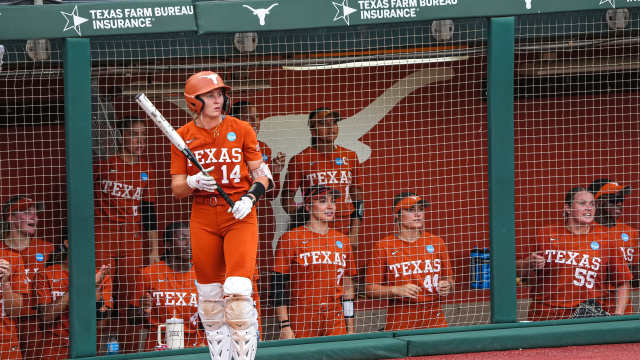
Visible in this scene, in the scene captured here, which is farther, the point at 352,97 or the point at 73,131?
the point at 352,97

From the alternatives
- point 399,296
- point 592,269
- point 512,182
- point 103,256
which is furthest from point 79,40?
point 592,269

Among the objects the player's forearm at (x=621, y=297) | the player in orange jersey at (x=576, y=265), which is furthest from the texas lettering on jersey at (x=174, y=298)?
the player's forearm at (x=621, y=297)

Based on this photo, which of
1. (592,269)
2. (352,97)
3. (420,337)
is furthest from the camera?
(352,97)

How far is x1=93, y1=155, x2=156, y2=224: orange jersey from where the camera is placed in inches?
190

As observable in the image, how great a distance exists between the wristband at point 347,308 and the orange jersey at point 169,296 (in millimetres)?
986

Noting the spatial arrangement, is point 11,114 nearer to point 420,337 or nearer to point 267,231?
point 267,231

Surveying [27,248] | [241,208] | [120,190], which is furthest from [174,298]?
[241,208]

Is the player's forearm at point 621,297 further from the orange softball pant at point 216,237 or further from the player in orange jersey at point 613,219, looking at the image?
the orange softball pant at point 216,237

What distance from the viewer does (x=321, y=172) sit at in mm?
4953

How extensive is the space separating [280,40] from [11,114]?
2084 mm

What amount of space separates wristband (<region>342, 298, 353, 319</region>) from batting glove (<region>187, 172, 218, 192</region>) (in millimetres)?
1672

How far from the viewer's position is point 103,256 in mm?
4715

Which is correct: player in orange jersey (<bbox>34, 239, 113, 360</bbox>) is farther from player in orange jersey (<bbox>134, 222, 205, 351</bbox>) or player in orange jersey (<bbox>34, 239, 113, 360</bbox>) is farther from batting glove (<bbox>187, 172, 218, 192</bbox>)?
batting glove (<bbox>187, 172, 218, 192</bbox>)

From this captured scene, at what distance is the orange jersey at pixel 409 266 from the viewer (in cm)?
470
